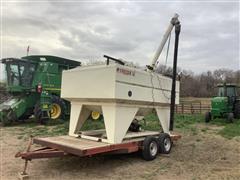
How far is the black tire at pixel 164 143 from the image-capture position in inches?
297

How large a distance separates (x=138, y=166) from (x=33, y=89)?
8.78m

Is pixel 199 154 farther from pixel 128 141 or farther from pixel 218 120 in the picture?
pixel 218 120

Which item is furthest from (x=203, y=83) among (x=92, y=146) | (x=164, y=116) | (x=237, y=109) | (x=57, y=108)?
(x=92, y=146)

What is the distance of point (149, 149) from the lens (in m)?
7.03

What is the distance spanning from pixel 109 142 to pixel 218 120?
1174 cm

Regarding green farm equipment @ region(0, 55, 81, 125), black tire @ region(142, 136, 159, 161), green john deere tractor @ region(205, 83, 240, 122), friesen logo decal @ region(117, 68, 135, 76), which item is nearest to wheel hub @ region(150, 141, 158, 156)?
black tire @ region(142, 136, 159, 161)

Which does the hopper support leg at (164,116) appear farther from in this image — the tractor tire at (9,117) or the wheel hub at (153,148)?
the tractor tire at (9,117)

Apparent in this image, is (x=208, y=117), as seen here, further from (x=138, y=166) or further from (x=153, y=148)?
(x=138, y=166)

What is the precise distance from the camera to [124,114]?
268 inches

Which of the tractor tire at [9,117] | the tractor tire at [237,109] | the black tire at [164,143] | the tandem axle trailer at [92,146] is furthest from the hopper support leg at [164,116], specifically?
the tractor tire at [237,109]

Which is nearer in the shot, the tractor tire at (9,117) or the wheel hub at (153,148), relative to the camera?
the wheel hub at (153,148)

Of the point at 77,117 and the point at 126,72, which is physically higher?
the point at 126,72

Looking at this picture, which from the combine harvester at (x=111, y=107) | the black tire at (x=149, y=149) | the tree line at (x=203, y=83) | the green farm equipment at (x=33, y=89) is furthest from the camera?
the tree line at (x=203, y=83)

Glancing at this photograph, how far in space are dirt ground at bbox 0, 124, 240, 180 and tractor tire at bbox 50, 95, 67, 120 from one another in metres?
5.60
